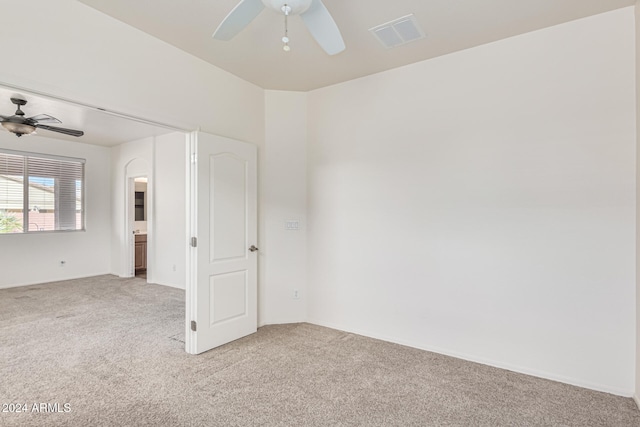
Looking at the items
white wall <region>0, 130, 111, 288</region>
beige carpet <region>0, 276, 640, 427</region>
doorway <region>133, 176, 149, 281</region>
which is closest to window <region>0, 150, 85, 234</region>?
white wall <region>0, 130, 111, 288</region>

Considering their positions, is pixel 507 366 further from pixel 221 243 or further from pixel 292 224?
pixel 221 243

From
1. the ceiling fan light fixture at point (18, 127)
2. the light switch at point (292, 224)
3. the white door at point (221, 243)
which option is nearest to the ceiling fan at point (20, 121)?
the ceiling fan light fixture at point (18, 127)

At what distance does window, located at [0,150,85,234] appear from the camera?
5.82 m

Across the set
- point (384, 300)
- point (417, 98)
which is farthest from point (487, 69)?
point (384, 300)

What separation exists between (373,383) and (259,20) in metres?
2.93

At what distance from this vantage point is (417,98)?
322 centimetres

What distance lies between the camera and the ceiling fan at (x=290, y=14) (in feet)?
5.81

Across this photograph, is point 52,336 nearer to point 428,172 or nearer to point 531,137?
point 428,172

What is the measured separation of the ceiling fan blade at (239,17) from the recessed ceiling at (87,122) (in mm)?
2025

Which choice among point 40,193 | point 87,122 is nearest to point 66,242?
point 40,193

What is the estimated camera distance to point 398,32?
2.65m

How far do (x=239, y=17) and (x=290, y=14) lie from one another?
0.29 m

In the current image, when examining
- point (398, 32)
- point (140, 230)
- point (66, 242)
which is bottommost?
point (66, 242)

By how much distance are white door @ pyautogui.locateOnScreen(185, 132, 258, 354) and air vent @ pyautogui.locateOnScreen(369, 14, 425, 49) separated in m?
1.72
